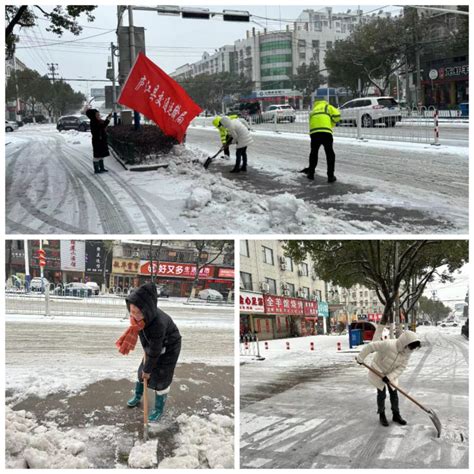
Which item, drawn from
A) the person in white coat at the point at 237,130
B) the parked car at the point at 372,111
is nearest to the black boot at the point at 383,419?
the person in white coat at the point at 237,130

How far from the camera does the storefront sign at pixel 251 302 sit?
16.8 ft

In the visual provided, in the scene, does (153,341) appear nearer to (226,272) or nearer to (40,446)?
(226,272)

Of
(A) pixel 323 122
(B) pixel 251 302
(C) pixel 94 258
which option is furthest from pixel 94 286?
(A) pixel 323 122

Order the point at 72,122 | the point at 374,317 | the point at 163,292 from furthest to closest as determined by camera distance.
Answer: the point at 72,122 < the point at 374,317 < the point at 163,292

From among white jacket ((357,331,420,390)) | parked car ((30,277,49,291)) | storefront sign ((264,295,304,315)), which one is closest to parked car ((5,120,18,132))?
storefront sign ((264,295,304,315))

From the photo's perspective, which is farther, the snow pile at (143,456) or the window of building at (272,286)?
the window of building at (272,286)

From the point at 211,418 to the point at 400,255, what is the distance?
473 cm

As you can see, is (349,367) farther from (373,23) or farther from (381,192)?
(373,23)

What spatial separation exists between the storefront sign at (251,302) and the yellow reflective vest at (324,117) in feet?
8.53

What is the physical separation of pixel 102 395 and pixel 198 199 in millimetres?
2553

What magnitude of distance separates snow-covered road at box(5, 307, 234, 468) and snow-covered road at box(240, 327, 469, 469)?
0.41 meters

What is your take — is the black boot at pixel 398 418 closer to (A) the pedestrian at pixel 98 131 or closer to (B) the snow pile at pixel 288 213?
(B) the snow pile at pixel 288 213

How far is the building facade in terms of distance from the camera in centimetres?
526

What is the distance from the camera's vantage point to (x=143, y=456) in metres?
3.96
